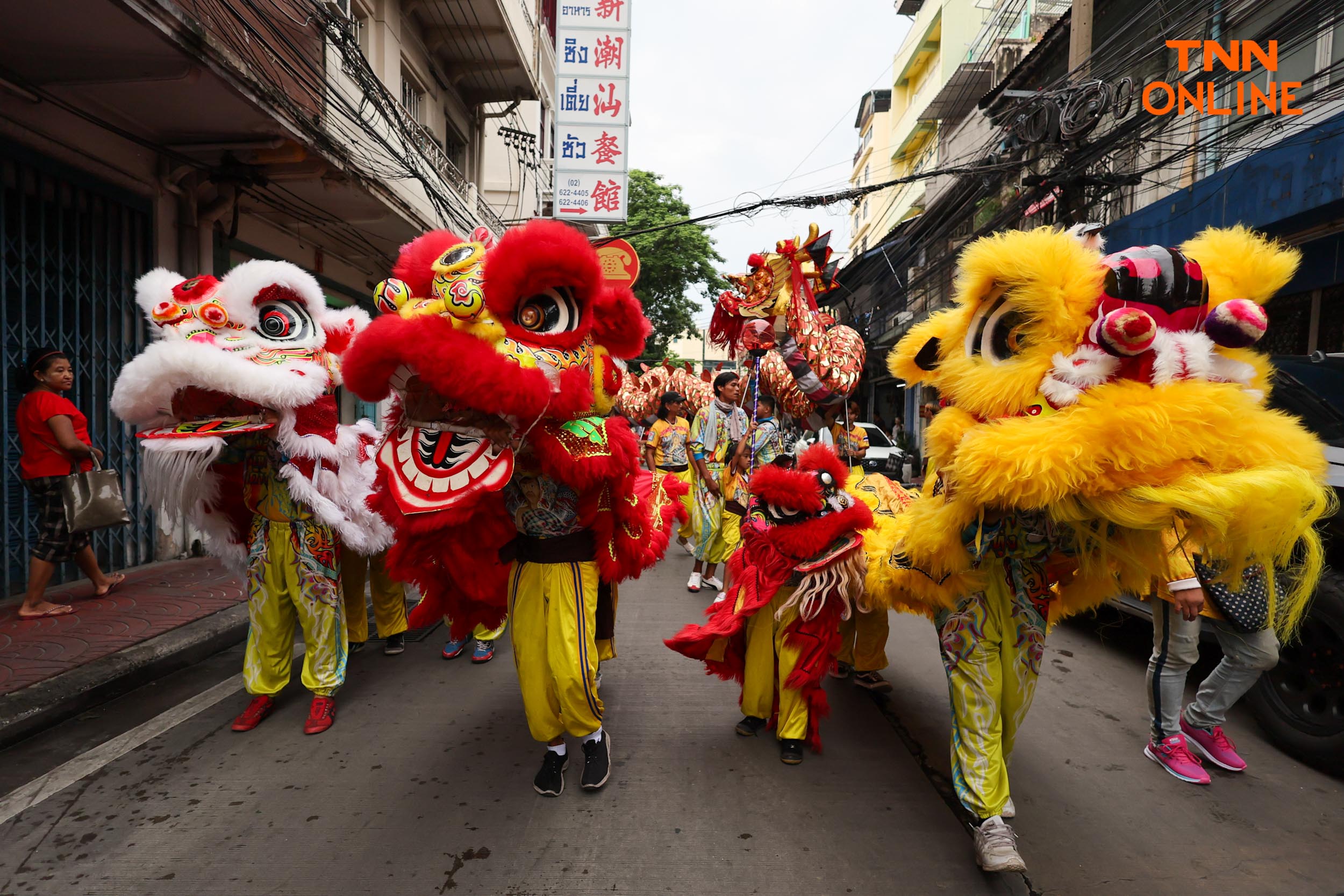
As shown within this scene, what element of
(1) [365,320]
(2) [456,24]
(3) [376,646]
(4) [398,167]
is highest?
(2) [456,24]

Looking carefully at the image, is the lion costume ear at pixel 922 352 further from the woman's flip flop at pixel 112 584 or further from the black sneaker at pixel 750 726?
the woman's flip flop at pixel 112 584

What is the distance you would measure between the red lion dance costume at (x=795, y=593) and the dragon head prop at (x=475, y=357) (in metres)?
1.03

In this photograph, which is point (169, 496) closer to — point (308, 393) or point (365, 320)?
point (308, 393)

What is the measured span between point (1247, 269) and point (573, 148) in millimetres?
9438

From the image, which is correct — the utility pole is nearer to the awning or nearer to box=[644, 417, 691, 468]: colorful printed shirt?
box=[644, 417, 691, 468]: colorful printed shirt

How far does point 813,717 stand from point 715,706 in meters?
0.71

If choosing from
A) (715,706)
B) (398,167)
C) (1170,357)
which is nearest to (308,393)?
(715,706)

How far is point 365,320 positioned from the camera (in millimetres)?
3607

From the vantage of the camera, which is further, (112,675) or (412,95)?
(412,95)

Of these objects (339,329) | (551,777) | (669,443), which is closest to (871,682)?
(551,777)

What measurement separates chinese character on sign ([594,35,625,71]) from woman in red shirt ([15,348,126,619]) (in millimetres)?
7690

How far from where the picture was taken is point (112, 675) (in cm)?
360

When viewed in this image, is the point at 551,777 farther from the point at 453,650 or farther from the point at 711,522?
the point at 711,522

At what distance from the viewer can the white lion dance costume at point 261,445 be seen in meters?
2.94
